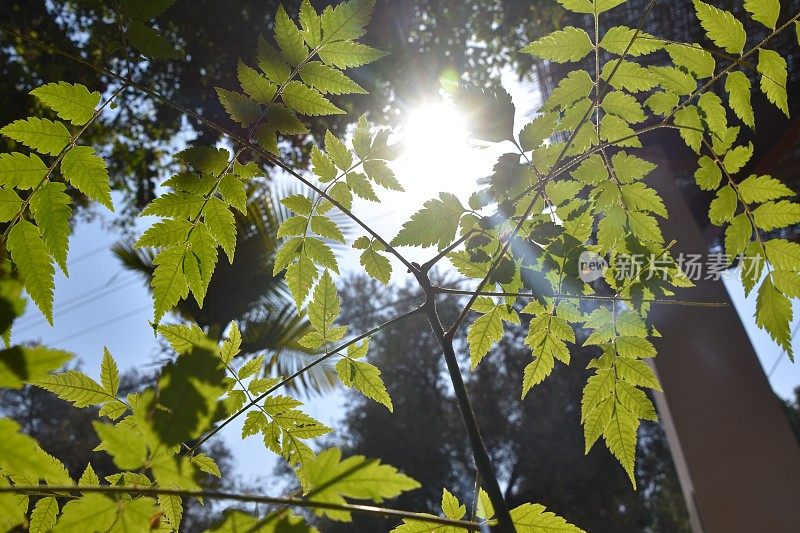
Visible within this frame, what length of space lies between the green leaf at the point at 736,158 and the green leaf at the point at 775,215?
0.08 m

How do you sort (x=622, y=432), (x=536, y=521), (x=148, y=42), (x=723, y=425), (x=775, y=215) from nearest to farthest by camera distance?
(x=536, y=521) < (x=148, y=42) < (x=622, y=432) < (x=775, y=215) < (x=723, y=425)

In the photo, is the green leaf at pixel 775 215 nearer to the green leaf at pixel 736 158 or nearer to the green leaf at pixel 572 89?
the green leaf at pixel 736 158

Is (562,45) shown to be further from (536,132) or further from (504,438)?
(504,438)

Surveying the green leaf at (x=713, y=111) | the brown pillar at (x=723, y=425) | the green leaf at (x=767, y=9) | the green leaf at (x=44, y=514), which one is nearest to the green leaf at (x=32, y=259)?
the green leaf at (x=44, y=514)

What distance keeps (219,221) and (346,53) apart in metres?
0.29

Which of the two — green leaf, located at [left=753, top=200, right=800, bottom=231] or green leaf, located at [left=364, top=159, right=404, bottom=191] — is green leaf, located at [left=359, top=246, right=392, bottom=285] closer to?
green leaf, located at [left=364, top=159, right=404, bottom=191]

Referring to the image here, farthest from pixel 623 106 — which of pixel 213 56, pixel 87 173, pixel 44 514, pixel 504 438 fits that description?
pixel 504 438

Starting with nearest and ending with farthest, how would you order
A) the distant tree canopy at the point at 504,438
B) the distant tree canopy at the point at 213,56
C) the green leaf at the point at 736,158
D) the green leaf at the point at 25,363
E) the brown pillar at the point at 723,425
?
the green leaf at the point at 25,363, the green leaf at the point at 736,158, the brown pillar at the point at 723,425, the distant tree canopy at the point at 213,56, the distant tree canopy at the point at 504,438

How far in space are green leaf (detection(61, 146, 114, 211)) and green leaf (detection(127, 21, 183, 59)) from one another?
147 millimetres

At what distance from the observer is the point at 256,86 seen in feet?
2.49

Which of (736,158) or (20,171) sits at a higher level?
(736,158)

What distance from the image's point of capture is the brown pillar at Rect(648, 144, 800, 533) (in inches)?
103

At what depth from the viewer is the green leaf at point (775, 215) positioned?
0.90 m

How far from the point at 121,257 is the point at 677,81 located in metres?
4.22
